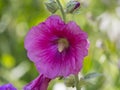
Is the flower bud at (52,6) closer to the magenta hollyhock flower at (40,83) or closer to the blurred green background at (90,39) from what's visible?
the magenta hollyhock flower at (40,83)

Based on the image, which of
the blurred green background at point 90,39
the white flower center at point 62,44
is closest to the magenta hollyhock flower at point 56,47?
the white flower center at point 62,44

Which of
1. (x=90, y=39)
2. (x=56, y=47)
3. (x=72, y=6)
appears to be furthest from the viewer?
(x=90, y=39)

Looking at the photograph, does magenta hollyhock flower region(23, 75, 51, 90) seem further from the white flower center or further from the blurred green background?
the blurred green background

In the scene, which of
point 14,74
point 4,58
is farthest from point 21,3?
point 14,74

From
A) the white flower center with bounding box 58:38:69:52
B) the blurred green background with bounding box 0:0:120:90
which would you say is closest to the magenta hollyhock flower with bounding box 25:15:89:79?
the white flower center with bounding box 58:38:69:52

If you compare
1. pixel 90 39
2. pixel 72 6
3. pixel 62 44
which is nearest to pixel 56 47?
pixel 62 44

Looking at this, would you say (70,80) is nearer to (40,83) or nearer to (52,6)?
(40,83)

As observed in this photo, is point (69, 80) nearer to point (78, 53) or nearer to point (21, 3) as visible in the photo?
point (78, 53)
